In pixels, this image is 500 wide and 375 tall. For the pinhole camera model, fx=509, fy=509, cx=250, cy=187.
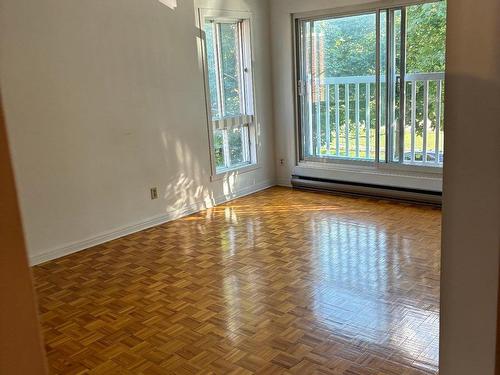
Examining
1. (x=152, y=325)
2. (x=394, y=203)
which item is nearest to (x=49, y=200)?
(x=152, y=325)

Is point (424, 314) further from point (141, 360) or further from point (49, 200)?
point (49, 200)

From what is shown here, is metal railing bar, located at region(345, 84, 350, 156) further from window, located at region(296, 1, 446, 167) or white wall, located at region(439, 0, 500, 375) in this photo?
white wall, located at region(439, 0, 500, 375)

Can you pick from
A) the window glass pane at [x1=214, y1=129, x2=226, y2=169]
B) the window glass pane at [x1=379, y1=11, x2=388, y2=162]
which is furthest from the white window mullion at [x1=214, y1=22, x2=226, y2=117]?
the window glass pane at [x1=379, y1=11, x2=388, y2=162]

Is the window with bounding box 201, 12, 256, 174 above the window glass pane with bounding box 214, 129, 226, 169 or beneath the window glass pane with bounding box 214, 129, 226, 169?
above

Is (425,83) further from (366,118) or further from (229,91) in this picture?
(229,91)

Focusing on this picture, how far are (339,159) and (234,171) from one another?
3.66ft

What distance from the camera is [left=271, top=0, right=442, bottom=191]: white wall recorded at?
495 centimetres

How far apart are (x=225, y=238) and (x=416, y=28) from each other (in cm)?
253

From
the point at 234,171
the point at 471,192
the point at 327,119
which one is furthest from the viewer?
the point at 327,119

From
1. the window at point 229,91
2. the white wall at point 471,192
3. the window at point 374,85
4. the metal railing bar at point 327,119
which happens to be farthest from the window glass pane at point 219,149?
the white wall at point 471,192

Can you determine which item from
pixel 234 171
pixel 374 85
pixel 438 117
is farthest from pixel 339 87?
pixel 234 171

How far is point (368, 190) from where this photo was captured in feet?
16.7

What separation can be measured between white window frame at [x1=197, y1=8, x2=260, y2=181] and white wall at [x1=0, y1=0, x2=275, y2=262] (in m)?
0.08

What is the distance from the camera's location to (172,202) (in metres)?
4.71
